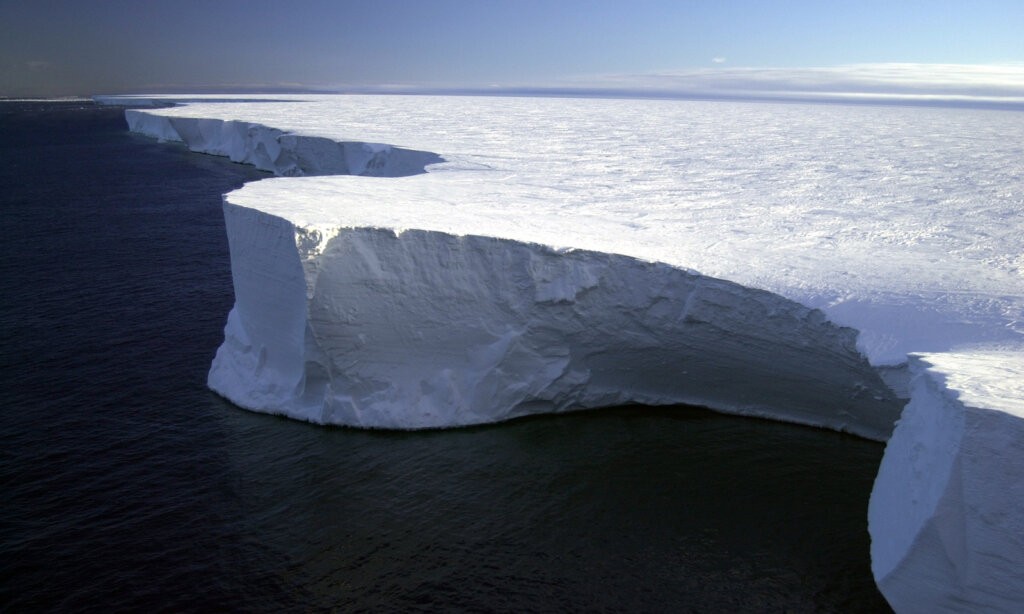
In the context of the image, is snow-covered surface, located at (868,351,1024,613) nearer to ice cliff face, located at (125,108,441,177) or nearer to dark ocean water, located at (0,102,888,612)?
dark ocean water, located at (0,102,888,612)

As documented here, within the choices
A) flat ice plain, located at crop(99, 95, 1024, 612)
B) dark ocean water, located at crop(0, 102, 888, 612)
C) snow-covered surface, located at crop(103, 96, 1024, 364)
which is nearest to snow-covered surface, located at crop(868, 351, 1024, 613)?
flat ice plain, located at crop(99, 95, 1024, 612)

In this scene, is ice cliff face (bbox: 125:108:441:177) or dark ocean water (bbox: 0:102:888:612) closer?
dark ocean water (bbox: 0:102:888:612)

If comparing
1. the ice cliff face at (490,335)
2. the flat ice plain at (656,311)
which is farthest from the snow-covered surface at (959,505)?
the ice cliff face at (490,335)

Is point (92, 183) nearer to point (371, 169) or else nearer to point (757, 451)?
point (371, 169)

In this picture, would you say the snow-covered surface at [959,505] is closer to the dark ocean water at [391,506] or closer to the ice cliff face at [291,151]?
the dark ocean water at [391,506]

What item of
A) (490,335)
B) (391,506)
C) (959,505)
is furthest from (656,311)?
(959,505)

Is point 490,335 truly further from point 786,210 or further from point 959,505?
point 959,505
